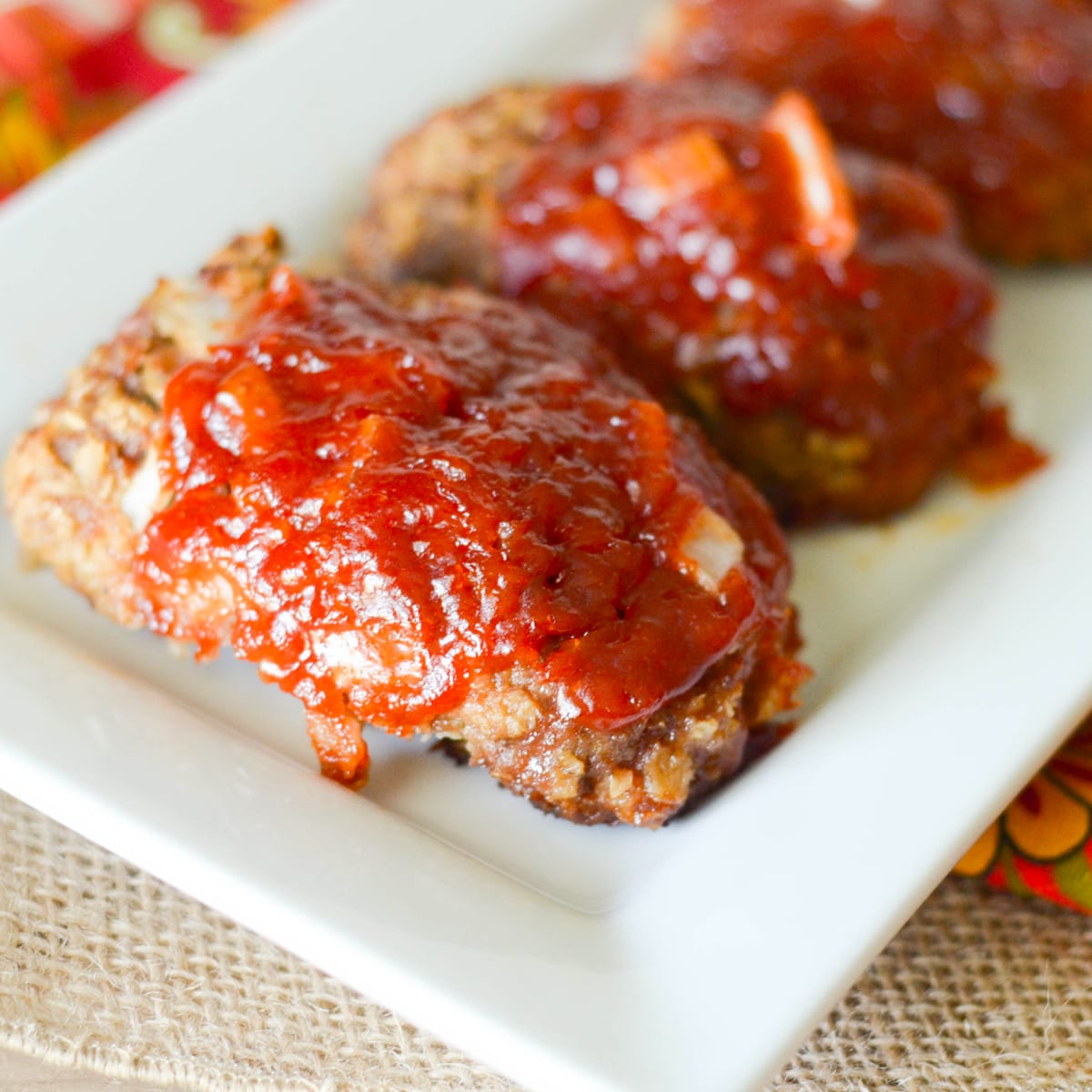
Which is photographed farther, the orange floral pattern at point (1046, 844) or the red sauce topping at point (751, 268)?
the red sauce topping at point (751, 268)

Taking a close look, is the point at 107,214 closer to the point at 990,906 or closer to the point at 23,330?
the point at 23,330

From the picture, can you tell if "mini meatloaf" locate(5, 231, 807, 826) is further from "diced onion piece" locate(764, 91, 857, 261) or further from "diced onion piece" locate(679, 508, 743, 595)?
"diced onion piece" locate(764, 91, 857, 261)

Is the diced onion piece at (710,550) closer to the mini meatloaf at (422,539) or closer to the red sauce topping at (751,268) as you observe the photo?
the mini meatloaf at (422,539)

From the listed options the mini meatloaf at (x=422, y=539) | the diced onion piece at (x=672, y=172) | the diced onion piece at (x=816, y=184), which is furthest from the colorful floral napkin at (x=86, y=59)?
the diced onion piece at (x=816, y=184)

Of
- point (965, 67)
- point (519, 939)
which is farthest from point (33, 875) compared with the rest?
point (965, 67)

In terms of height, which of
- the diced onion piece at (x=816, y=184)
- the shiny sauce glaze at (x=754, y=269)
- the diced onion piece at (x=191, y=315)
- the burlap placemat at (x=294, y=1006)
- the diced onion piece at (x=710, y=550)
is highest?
the diced onion piece at (x=816, y=184)

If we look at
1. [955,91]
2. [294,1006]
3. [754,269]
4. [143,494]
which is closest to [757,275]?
Answer: [754,269]

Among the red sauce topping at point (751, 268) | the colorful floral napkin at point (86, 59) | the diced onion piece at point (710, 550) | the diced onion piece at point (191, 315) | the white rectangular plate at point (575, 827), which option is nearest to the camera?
the white rectangular plate at point (575, 827)
